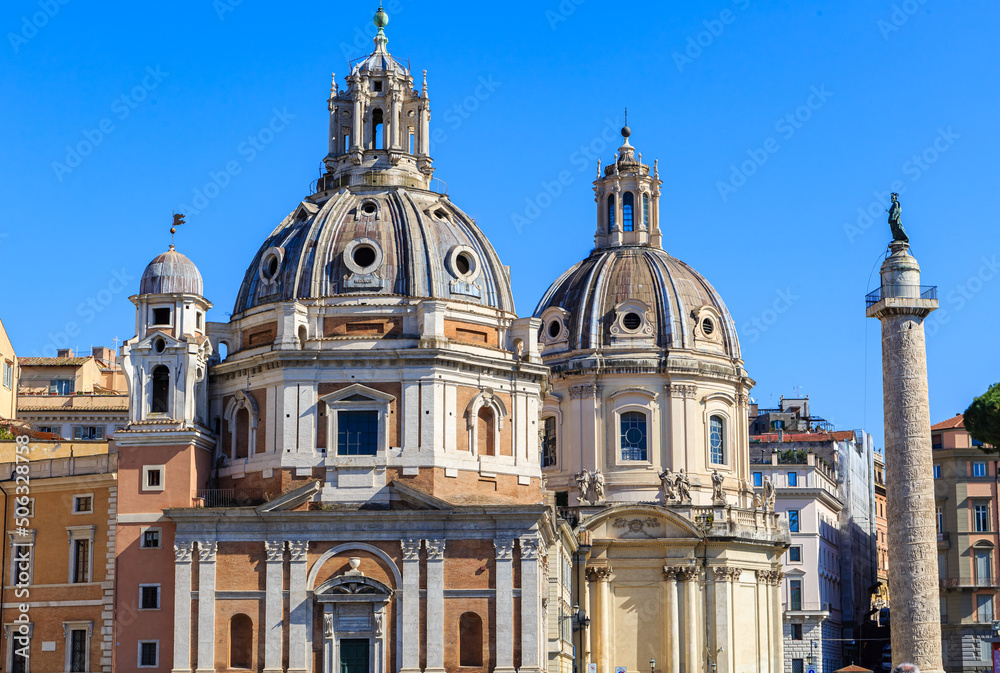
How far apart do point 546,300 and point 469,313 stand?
2240 centimetres

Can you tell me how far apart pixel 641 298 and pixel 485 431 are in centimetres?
2192

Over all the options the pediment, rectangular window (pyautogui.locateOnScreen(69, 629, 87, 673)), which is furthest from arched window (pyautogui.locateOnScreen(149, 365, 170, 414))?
the pediment

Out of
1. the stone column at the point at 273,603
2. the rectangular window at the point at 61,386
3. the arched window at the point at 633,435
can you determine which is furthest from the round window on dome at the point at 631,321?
the rectangular window at the point at 61,386

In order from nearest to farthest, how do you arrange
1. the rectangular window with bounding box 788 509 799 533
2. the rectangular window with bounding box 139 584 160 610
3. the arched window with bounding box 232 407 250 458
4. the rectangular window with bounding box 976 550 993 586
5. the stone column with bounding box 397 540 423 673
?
the stone column with bounding box 397 540 423 673 < the rectangular window with bounding box 139 584 160 610 < the arched window with bounding box 232 407 250 458 < the rectangular window with bounding box 976 550 993 586 < the rectangular window with bounding box 788 509 799 533

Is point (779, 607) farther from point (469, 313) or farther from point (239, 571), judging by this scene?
point (239, 571)

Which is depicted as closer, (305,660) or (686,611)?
(305,660)

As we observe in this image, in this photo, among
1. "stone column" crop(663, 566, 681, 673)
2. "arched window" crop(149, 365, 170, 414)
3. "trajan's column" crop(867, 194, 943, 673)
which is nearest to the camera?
"arched window" crop(149, 365, 170, 414)

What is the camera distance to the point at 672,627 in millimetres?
74688

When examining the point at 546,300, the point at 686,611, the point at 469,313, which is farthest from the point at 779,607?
the point at 469,313

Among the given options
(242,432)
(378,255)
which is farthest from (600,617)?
(378,255)

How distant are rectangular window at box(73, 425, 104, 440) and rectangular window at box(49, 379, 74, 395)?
12.2ft

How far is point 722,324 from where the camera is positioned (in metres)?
81.3

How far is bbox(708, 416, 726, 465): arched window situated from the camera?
258 feet

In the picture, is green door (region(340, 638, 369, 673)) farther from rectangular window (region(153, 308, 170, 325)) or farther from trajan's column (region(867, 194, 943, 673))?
trajan's column (region(867, 194, 943, 673))
